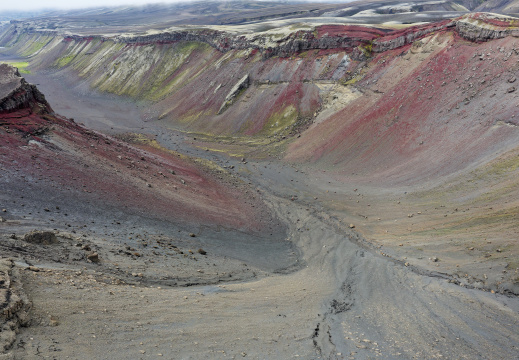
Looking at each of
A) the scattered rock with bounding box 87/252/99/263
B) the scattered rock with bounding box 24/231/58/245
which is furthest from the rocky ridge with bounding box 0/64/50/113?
the scattered rock with bounding box 87/252/99/263

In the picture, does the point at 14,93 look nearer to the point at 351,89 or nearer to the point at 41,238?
the point at 41,238

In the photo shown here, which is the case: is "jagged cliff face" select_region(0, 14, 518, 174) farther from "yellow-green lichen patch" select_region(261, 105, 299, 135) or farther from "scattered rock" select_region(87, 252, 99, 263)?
Result: "scattered rock" select_region(87, 252, 99, 263)

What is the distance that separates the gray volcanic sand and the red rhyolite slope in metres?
1.91

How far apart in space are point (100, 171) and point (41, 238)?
10.8 meters

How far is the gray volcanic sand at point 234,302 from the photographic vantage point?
10.9m

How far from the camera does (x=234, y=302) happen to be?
15.2m

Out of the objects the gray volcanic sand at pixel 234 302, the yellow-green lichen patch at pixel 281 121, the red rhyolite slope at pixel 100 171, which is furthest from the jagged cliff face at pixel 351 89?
the gray volcanic sand at pixel 234 302

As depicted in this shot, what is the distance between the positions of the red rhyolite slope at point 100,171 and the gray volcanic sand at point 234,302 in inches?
75.1

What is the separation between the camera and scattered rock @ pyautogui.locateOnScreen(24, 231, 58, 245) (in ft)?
49.6

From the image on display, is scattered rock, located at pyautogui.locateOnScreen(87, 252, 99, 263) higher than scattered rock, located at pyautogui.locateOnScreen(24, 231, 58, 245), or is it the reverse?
scattered rock, located at pyautogui.locateOnScreen(24, 231, 58, 245)

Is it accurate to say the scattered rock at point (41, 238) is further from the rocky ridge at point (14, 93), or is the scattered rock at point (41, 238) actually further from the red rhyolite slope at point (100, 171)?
the rocky ridge at point (14, 93)

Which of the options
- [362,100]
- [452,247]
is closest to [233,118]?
[362,100]

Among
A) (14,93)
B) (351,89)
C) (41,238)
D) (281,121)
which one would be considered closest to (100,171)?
(41,238)

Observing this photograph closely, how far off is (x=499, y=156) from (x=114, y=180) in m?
30.1
